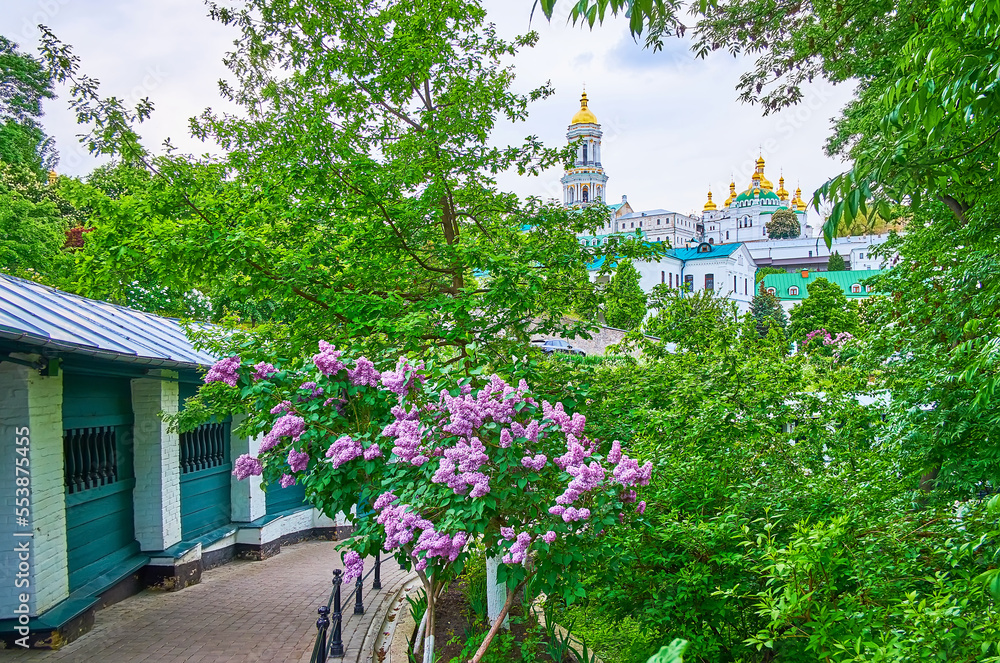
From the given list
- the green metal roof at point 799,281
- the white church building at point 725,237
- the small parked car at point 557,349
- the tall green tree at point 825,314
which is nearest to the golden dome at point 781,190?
the white church building at point 725,237

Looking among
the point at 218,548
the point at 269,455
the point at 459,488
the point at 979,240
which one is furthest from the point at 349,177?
the point at 218,548

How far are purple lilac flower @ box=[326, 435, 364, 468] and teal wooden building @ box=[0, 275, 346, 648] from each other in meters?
2.79

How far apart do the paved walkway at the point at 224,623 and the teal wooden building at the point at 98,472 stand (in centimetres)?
28

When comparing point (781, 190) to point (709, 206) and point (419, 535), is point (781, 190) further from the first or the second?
point (419, 535)

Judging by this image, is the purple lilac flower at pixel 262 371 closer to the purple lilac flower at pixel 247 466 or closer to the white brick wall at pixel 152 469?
the purple lilac flower at pixel 247 466

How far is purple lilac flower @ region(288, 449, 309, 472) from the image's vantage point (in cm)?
542

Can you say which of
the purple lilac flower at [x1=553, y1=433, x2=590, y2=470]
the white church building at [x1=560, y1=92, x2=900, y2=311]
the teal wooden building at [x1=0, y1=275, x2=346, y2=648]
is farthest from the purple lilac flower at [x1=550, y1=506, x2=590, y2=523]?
the white church building at [x1=560, y1=92, x2=900, y2=311]

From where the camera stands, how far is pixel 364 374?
220 inches

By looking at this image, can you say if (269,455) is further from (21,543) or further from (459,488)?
(21,543)

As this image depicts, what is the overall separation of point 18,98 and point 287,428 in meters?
22.5

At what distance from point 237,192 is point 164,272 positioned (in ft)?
5.11

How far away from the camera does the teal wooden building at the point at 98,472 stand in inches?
269

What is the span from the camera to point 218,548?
1159 centimetres

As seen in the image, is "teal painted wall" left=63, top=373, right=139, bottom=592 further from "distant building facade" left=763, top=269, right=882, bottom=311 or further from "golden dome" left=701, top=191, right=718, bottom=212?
"golden dome" left=701, top=191, right=718, bottom=212
